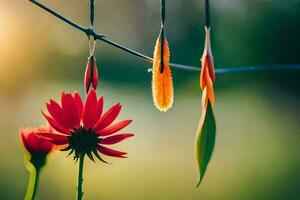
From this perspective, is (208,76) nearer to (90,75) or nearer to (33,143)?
(90,75)

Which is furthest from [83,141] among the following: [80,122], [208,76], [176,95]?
[176,95]

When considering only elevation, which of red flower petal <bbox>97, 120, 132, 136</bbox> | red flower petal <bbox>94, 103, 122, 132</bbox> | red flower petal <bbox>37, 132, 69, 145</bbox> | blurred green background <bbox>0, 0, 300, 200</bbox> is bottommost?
red flower petal <bbox>37, 132, 69, 145</bbox>

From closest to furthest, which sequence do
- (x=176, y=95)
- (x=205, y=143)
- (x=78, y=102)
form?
1. (x=205, y=143)
2. (x=78, y=102)
3. (x=176, y=95)

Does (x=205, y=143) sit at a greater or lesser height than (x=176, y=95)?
lesser

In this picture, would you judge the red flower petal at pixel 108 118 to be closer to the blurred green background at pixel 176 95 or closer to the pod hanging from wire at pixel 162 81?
the pod hanging from wire at pixel 162 81

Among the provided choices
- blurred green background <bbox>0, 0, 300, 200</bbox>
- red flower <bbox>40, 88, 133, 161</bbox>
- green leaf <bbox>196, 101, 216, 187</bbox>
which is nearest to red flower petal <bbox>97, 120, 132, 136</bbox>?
red flower <bbox>40, 88, 133, 161</bbox>

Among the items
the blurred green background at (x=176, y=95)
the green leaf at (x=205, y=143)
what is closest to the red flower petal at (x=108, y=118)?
the green leaf at (x=205, y=143)

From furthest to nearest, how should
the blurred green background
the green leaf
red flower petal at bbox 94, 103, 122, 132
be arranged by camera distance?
the blurred green background, red flower petal at bbox 94, 103, 122, 132, the green leaf

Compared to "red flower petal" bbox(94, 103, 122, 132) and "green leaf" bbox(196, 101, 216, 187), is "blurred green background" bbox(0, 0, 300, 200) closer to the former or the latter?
"red flower petal" bbox(94, 103, 122, 132)
